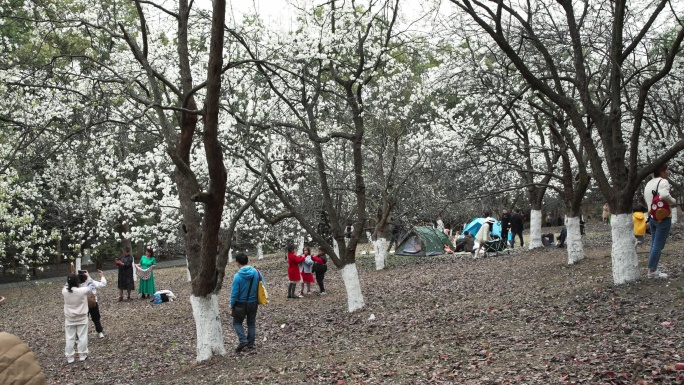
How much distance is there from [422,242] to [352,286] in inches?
588

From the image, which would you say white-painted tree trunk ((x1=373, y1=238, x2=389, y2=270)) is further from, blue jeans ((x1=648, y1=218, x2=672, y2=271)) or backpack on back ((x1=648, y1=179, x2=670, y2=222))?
backpack on back ((x1=648, y1=179, x2=670, y2=222))

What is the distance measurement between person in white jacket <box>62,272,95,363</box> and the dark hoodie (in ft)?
10.9

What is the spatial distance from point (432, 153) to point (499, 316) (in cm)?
1363

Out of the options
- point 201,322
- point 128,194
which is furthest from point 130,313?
point 201,322

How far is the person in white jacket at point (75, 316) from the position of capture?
471 inches

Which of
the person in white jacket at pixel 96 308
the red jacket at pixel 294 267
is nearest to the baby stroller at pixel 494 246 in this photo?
the red jacket at pixel 294 267

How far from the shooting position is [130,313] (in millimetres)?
17922

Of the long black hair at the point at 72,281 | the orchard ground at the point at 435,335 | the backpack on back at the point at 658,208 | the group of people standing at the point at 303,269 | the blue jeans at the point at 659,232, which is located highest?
the backpack on back at the point at 658,208

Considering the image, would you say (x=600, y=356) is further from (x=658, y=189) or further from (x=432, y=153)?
(x=432, y=153)

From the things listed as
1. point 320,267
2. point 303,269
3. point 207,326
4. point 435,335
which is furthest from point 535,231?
point 207,326

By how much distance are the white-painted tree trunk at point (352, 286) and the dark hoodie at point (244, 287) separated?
3.03 metres

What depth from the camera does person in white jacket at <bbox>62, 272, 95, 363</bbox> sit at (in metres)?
12.0

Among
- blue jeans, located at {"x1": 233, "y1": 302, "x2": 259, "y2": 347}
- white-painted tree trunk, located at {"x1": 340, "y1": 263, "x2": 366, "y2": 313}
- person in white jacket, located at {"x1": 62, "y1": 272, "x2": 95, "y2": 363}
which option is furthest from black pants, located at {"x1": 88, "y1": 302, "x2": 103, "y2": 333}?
white-painted tree trunk, located at {"x1": 340, "y1": 263, "x2": 366, "y2": 313}

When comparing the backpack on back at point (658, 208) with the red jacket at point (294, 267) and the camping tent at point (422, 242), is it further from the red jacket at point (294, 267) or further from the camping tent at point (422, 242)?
the camping tent at point (422, 242)
